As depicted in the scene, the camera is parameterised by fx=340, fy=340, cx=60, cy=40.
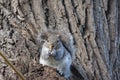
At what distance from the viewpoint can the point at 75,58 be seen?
2158mm

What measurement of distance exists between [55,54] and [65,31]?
31 cm

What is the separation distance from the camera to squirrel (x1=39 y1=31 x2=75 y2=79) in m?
1.85

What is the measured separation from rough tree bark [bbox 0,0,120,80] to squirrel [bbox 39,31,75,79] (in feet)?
0.17

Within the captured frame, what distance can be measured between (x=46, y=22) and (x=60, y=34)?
0.18 metres

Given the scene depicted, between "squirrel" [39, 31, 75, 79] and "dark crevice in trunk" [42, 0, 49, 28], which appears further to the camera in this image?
"dark crevice in trunk" [42, 0, 49, 28]

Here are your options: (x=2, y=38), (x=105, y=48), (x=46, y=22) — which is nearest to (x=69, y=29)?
(x=46, y=22)

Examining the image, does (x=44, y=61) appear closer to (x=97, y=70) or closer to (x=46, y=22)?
(x=46, y=22)

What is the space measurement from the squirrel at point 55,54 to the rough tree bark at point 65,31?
52 millimetres

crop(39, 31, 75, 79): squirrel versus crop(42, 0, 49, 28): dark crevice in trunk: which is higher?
crop(42, 0, 49, 28): dark crevice in trunk

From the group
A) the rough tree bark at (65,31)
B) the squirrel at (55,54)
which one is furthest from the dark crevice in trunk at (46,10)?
the squirrel at (55,54)

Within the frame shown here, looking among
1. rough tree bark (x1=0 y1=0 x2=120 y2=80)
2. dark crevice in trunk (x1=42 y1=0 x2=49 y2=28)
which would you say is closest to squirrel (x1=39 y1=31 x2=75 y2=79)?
rough tree bark (x1=0 y1=0 x2=120 y2=80)

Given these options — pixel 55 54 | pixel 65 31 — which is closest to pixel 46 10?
pixel 65 31

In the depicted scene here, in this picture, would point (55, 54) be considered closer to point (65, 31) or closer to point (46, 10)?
point (65, 31)

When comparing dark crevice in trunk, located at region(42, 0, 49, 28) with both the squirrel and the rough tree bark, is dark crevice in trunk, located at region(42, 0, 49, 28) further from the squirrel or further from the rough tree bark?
the squirrel
